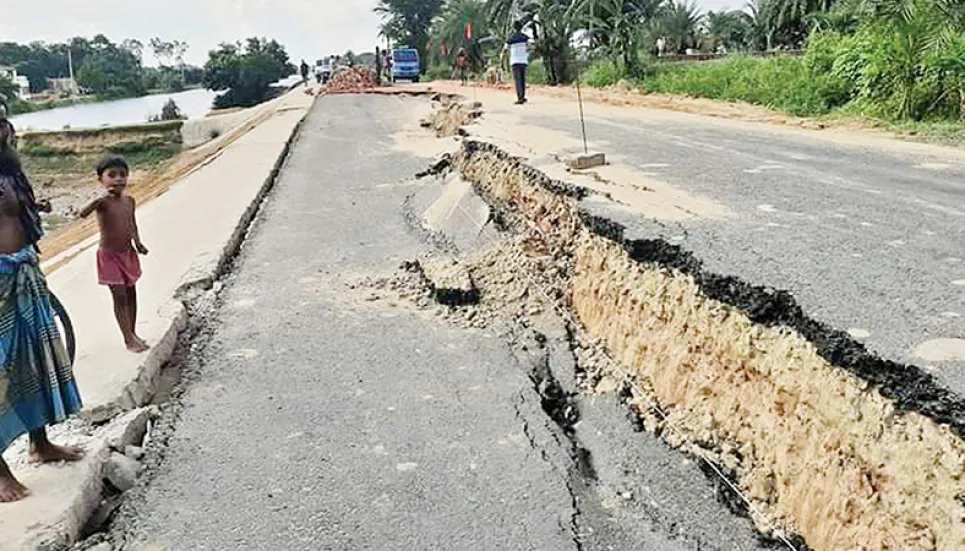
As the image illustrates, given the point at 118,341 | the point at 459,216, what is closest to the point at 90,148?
the point at 459,216

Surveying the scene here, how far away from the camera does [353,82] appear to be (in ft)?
128

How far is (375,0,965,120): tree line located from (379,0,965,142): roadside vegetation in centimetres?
2

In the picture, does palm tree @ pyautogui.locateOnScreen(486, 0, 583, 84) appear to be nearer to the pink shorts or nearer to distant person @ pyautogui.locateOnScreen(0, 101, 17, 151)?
the pink shorts

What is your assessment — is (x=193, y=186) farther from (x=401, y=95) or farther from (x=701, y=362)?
(x=401, y=95)

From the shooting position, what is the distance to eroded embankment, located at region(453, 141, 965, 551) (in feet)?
9.00

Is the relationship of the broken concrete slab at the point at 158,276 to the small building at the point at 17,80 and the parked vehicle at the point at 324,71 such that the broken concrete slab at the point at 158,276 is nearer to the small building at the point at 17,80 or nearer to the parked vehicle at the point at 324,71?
the parked vehicle at the point at 324,71

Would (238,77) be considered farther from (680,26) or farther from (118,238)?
(118,238)

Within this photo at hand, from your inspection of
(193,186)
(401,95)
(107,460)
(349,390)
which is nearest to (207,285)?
(349,390)

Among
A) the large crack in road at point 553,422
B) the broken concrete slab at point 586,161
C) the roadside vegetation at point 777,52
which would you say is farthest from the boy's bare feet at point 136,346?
the roadside vegetation at point 777,52

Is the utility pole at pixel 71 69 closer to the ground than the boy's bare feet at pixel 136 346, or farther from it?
farther from it

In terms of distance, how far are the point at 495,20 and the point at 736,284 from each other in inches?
1153

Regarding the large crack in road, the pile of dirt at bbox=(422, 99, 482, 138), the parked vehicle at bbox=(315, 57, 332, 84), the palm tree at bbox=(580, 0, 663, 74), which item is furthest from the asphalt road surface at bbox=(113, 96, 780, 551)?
the parked vehicle at bbox=(315, 57, 332, 84)

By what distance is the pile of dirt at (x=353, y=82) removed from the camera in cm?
3672

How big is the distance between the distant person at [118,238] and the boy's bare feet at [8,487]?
1615 mm
